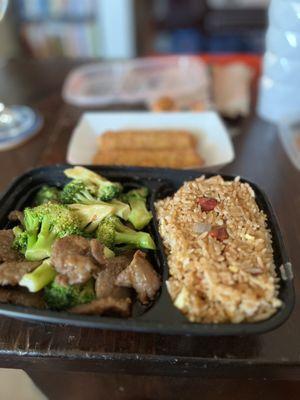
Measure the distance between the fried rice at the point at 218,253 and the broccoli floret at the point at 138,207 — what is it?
0.04 m

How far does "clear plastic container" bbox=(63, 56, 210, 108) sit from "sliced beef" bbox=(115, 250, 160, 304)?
3.54 feet

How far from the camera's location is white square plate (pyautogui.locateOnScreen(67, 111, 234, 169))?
150 cm

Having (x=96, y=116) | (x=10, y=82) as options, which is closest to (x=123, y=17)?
(x=10, y=82)

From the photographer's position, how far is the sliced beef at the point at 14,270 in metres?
0.83

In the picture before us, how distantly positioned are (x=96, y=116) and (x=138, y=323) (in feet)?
3.55

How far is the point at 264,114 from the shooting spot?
1693 millimetres

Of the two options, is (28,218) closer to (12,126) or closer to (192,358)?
(192,358)

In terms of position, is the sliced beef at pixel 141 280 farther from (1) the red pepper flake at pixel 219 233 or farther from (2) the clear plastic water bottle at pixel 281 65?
(2) the clear plastic water bottle at pixel 281 65

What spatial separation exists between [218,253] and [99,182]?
40cm

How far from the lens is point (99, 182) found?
108 cm

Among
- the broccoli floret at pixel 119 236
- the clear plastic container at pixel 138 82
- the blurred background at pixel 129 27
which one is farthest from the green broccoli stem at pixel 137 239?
the blurred background at pixel 129 27

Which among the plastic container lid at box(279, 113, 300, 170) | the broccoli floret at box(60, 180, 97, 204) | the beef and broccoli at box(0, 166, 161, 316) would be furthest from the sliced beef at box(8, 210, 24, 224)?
the plastic container lid at box(279, 113, 300, 170)

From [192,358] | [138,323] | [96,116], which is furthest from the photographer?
[96,116]

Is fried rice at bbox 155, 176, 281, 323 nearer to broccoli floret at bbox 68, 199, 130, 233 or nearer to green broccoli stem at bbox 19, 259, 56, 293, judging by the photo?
broccoli floret at bbox 68, 199, 130, 233
